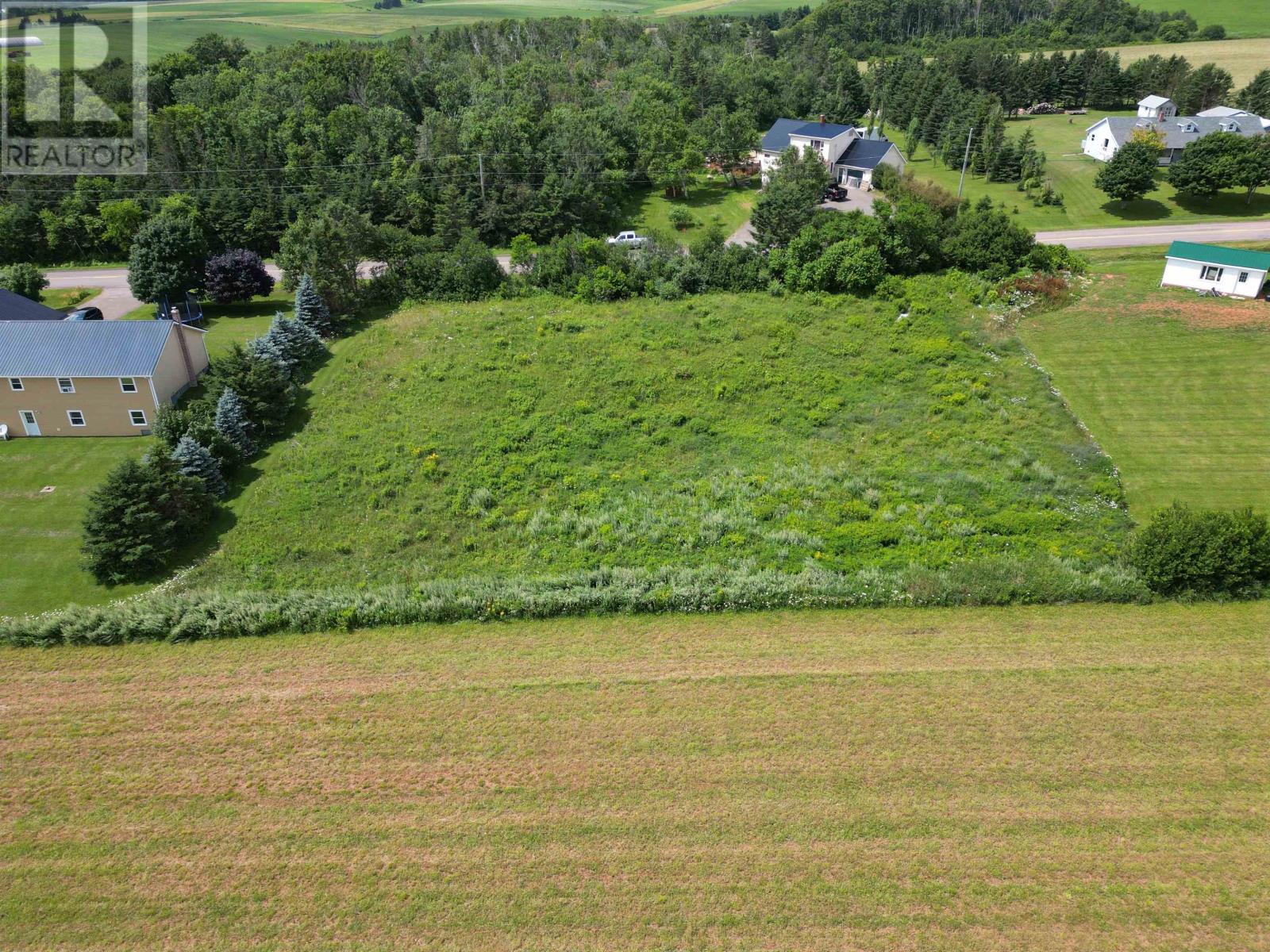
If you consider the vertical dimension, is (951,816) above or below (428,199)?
below

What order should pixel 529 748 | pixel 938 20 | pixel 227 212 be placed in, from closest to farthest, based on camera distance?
pixel 529 748
pixel 227 212
pixel 938 20

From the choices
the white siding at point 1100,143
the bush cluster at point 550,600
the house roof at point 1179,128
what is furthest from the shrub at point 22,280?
the house roof at point 1179,128

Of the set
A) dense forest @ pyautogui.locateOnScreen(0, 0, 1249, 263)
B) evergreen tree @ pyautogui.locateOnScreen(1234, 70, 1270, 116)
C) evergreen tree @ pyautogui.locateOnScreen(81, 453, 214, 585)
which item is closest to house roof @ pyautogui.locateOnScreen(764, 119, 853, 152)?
dense forest @ pyautogui.locateOnScreen(0, 0, 1249, 263)

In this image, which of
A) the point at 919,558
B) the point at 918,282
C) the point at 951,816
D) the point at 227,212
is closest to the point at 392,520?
the point at 919,558

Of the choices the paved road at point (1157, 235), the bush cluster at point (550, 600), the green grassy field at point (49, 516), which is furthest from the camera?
the paved road at point (1157, 235)

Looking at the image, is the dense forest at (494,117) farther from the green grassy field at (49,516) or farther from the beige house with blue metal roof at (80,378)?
the green grassy field at (49,516)

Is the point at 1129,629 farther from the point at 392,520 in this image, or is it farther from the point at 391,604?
the point at 392,520

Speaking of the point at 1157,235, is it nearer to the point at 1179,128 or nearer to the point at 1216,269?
the point at 1216,269
